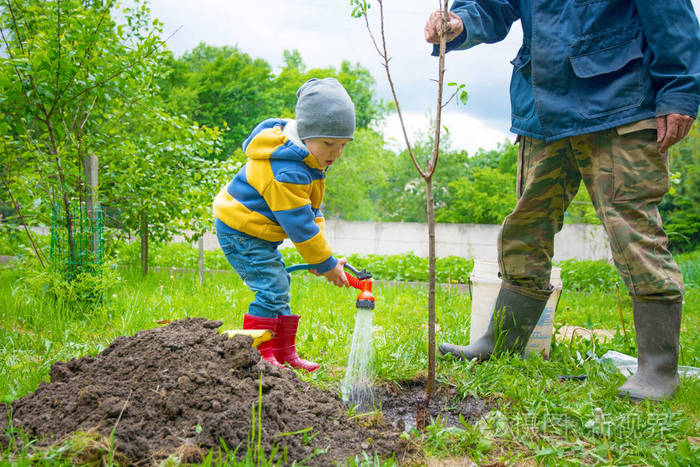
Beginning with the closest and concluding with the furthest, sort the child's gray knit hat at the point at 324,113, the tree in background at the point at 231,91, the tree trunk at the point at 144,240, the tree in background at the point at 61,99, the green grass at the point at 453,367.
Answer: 1. the green grass at the point at 453,367
2. the child's gray knit hat at the point at 324,113
3. the tree in background at the point at 61,99
4. the tree trunk at the point at 144,240
5. the tree in background at the point at 231,91

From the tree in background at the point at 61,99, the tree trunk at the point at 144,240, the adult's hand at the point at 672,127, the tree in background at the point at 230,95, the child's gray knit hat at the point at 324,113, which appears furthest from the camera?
the tree in background at the point at 230,95

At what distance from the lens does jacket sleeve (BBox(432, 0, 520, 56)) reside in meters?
2.52

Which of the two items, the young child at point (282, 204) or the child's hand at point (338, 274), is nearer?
the young child at point (282, 204)

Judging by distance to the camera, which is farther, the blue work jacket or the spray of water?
the spray of water

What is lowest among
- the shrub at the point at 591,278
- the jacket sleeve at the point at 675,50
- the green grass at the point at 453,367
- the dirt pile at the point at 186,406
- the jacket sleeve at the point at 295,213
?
the shrub at the point at 591,278

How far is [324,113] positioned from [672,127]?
1.47 metres

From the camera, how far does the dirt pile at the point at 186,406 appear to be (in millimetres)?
1488

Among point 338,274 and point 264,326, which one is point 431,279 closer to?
point 338,274

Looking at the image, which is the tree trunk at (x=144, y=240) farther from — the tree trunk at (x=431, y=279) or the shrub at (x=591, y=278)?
the shrub at (x=591, y=278)

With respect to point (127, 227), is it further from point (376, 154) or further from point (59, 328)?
point (376, 154)

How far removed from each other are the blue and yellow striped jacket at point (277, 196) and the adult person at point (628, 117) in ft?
2.75

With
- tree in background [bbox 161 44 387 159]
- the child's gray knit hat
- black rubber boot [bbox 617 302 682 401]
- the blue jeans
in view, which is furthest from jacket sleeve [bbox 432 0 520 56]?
tree in background [bbox 161 44 387 159]

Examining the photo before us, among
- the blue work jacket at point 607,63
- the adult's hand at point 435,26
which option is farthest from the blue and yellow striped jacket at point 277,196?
the blue work jacket at point 607,63

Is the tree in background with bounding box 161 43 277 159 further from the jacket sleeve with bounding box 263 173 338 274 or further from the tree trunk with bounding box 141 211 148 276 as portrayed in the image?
the jacket sleeve with bounding box 263 173 338 274
